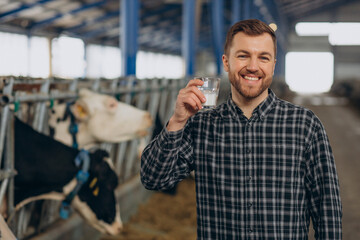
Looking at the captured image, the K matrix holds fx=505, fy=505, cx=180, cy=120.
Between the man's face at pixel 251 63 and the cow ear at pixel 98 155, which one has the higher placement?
the man's face at pixel 251 63

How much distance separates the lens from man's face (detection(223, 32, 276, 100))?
1.60 m

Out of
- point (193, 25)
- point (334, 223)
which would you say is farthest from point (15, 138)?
point (193, 25)

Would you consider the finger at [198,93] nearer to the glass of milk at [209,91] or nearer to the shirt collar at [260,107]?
the glass of milk at [209,91]

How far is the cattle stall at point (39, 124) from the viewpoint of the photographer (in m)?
2.89

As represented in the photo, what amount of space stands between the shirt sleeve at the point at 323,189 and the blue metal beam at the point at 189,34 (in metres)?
8.40

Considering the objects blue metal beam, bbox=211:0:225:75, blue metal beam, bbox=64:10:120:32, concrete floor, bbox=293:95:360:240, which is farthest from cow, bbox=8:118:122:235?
blue metal beam, bbox=64:10:120:32

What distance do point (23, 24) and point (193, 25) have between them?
1135cm

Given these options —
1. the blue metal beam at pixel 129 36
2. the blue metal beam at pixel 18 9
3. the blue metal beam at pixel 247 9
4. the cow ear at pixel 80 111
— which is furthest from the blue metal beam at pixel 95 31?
the cow ear at pixel 80 111

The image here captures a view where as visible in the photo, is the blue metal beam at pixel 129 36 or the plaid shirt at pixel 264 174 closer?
the plaid shirt at pixel 264 174

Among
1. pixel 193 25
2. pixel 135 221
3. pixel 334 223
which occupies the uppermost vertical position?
pixel 193 25

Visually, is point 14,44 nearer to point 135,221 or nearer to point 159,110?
point 159,110

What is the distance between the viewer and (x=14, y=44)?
19.4m

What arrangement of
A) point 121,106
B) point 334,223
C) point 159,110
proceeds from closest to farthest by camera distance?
1. point 334,223
2. point 121,106
3. point 159,110

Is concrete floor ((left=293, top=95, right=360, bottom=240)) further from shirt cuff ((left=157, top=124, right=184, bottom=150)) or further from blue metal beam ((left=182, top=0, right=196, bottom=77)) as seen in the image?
blue metal beam ((left=182, top=0, right=196, bottom=77))
